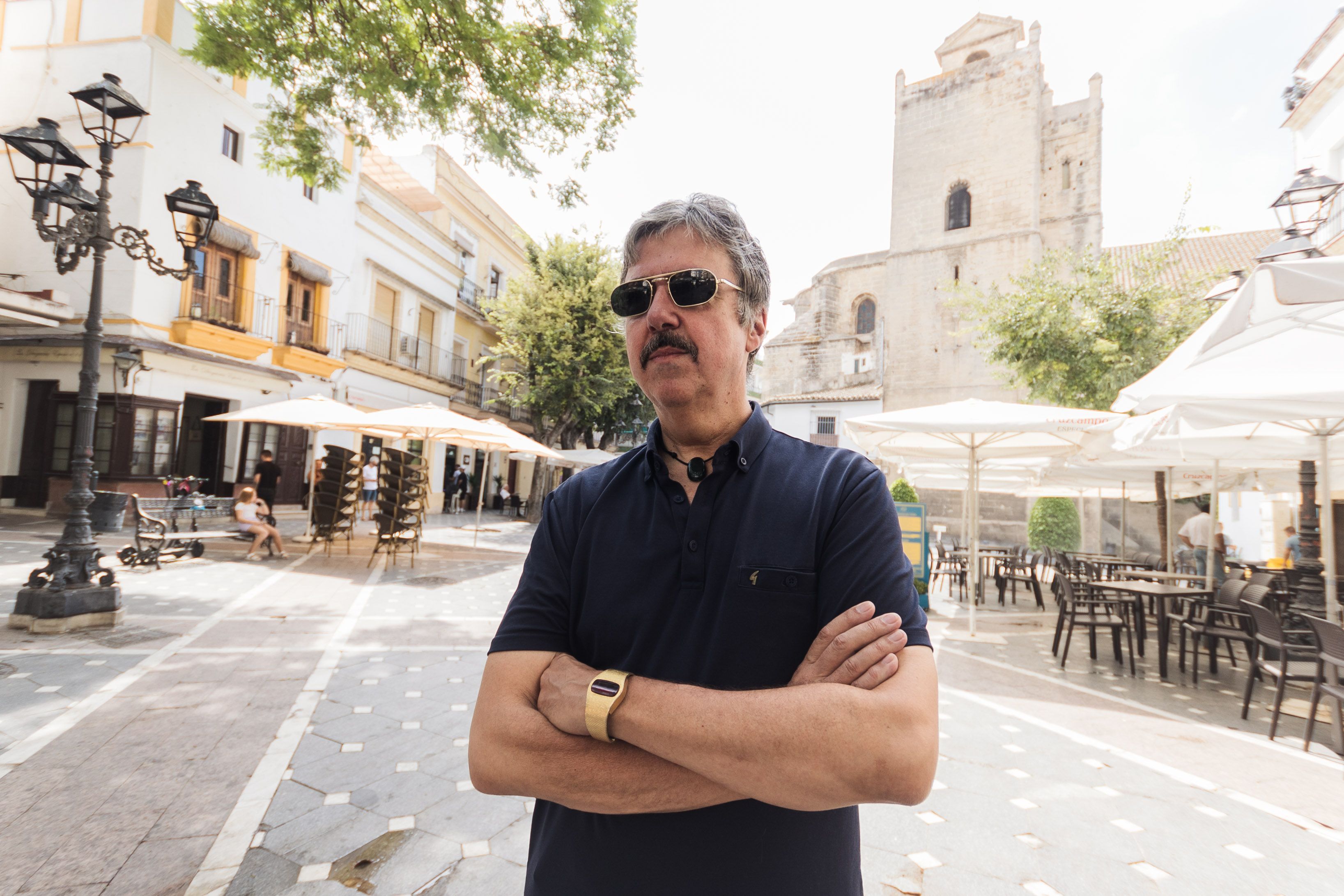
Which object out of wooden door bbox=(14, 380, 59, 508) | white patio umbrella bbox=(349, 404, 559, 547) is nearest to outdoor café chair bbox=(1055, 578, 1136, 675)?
white patio umbrella bbox=(349, 404, 559, 547)

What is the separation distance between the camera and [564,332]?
2138 cm

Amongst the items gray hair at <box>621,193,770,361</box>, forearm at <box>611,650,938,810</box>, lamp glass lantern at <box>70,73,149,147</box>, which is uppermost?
lamp glass lantern at <box>70,73,149,147</box>

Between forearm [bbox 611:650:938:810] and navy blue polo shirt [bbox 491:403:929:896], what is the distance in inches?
4.2

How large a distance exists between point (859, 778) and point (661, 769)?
0.35 metres

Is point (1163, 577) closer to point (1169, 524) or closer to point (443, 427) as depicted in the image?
point (1169, 524)

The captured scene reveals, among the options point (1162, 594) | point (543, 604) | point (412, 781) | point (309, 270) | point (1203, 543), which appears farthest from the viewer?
point (309, 270)

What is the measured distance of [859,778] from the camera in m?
1.10

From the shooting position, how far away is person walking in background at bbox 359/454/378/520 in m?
18.3

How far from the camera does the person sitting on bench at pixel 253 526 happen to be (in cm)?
1041

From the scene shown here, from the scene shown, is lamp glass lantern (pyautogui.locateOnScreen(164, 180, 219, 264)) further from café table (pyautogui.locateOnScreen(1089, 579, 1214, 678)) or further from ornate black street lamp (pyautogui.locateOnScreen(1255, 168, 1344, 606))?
ornate black street lamp (pyautogui.locateOnScreen(1255, 168, 1344, 606))

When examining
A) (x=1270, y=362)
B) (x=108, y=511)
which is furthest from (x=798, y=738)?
(x=108, y=511)

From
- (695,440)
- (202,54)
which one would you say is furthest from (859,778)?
(202,54)

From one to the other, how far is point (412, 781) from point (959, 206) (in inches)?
1092

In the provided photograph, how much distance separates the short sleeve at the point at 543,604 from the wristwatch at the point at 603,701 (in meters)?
0.21
